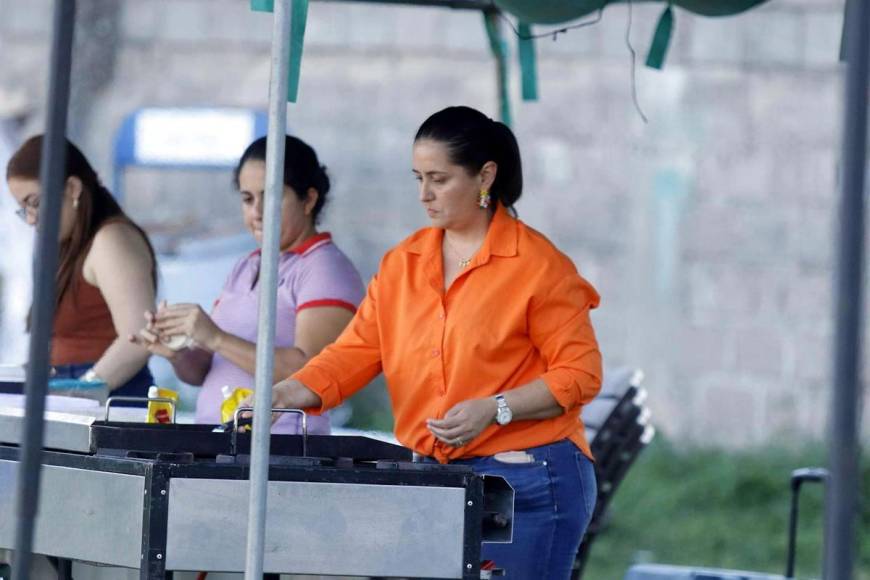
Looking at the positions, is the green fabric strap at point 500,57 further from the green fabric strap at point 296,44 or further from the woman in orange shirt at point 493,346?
the green fabric strap at point 296,44

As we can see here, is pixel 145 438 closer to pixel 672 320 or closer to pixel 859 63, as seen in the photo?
pixel 859 63

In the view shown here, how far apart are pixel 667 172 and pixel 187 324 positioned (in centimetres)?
445

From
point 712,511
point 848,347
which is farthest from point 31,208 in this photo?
point 712,511

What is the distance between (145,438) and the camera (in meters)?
2.58

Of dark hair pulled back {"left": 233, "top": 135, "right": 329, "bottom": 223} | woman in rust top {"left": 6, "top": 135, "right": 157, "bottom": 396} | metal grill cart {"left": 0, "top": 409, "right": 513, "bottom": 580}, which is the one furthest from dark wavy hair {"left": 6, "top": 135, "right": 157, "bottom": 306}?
metal grill cart {"left": 0, "top": 409, "right": 513, "bottom": 580}

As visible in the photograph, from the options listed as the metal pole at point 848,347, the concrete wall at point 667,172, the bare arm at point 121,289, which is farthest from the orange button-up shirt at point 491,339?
the concrete wall at point 667,172

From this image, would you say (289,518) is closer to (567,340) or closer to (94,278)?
(567,340)

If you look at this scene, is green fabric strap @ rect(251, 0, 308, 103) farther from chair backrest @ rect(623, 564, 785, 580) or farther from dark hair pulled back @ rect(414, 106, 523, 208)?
chair backrest @ rect(623, 564, 785, 580)

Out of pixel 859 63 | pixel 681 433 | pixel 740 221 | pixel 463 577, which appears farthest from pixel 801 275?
pixel 859 63

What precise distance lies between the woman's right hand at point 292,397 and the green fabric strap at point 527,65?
1238mm

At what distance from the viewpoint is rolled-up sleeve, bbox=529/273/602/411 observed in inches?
112

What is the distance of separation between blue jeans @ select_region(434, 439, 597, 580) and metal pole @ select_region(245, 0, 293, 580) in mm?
674

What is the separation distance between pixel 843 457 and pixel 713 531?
17.6ft

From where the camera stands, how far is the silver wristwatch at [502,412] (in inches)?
109
